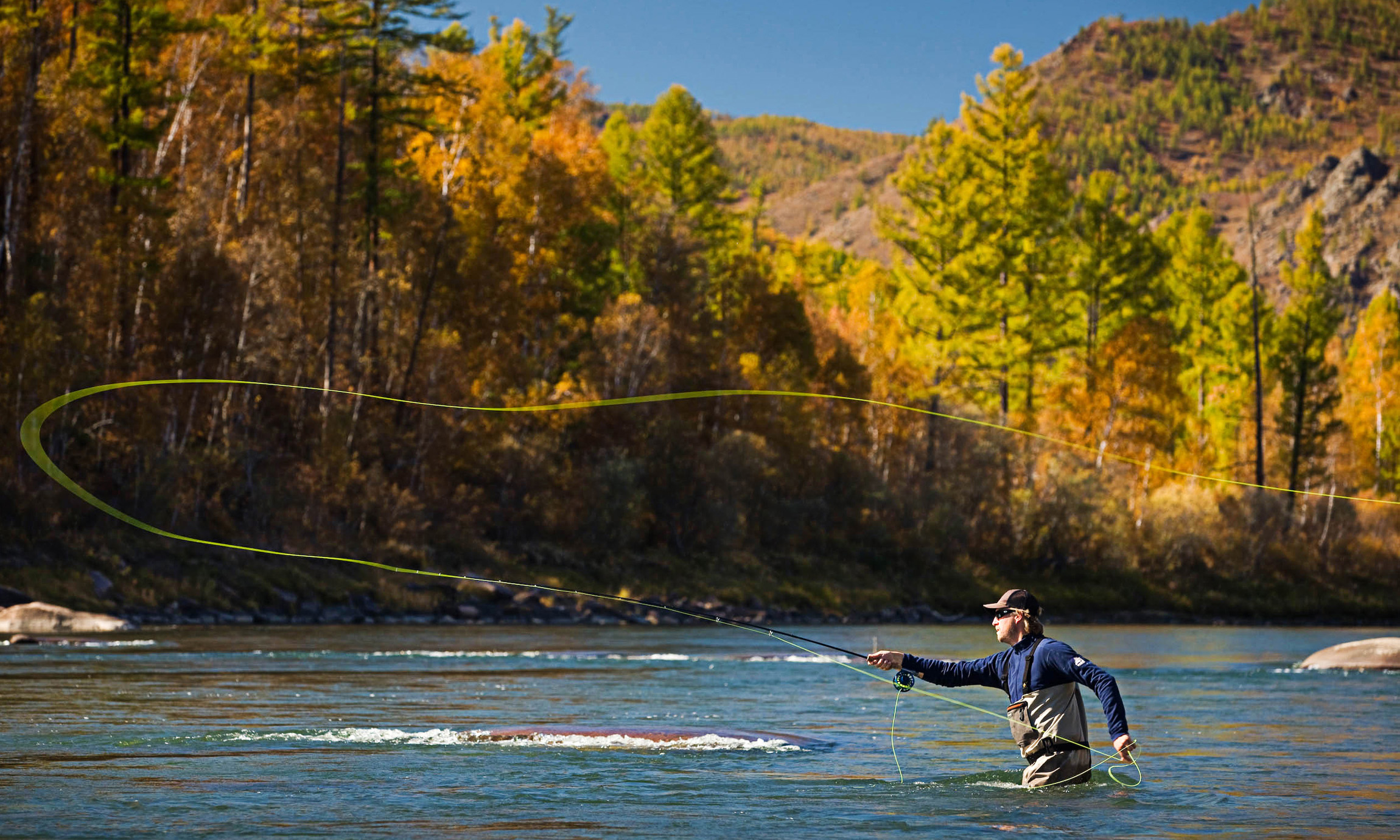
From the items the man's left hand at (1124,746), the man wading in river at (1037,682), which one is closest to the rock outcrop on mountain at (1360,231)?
the man wading in river at (1037,682)

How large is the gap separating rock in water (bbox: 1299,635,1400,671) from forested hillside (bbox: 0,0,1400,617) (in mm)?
4849

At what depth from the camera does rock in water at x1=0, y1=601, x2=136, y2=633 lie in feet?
84.0

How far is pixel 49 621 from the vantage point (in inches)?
1021

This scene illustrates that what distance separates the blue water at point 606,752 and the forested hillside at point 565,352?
990cm

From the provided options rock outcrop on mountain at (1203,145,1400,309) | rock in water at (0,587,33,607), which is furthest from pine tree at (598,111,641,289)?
rock outcrop on mountain at (1203,145,1400,309)

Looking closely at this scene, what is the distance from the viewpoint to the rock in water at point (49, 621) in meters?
25.6

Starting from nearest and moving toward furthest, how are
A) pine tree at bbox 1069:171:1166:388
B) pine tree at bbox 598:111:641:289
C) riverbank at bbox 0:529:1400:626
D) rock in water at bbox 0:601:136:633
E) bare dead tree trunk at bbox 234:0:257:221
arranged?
rock in water at bbox 0:601:136:633, riverbank at bbox 0:529:1400:626, bare dead tree trunk at bbox 234:0:257:221, pine tree at bbox 598:111:641:289, pine tree at bbox 1069:171:1166:388

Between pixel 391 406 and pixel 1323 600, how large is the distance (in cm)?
3091

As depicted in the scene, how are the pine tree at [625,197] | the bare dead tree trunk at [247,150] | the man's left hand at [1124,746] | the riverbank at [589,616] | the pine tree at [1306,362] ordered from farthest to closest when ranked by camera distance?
the pine tree at [1306,362] → the pine tree at [625,197] → the bare dead tree trunk at [247,150] → the riverbank at [589,616] → the man's left hand at [1124,746]

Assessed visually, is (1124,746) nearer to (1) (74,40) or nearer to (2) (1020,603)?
(2) (1020,603)

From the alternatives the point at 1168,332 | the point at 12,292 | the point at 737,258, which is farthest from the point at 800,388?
Answer: the point at 12,292

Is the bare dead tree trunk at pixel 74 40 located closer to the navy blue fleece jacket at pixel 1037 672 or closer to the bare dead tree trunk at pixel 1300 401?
the navy blue fleece jacket at pixel 1037 672

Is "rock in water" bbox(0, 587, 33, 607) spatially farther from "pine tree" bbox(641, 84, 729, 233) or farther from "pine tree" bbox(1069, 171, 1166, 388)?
"pine tree" bbox(1069, 171, 1166, 388)

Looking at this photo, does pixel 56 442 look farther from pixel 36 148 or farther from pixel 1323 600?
pixel 1323 600
